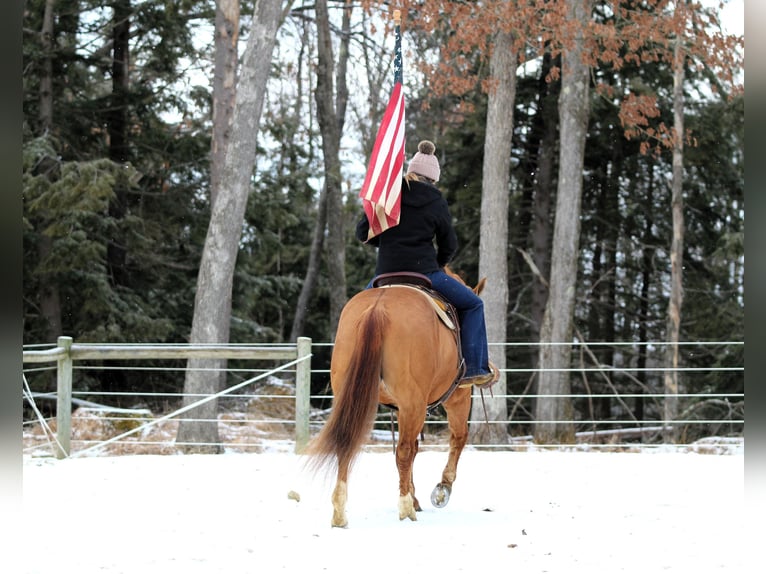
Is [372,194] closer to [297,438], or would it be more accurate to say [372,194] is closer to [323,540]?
[323,540]

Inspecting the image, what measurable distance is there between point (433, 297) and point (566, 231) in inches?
297

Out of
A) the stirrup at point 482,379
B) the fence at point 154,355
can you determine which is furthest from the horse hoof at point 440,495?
the fence at point 154,355

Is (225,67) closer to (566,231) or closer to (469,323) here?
(566,231)

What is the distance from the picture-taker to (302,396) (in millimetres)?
9555

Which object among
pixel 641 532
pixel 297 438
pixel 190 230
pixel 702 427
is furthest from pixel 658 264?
pixel 641 532

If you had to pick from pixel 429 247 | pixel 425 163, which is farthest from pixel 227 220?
pixel 429 247

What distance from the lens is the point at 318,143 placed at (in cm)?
2383

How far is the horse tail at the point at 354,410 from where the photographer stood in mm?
5273

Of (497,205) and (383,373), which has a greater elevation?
(497,205)

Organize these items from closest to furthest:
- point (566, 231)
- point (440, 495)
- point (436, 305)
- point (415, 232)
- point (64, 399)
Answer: point (436, 305) < point (415, 232) < point (440, 495) < point (64, 399) < point (566, 231)

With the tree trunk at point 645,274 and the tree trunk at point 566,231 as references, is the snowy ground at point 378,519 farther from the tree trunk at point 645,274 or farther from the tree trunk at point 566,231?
the tree trunk at point 645,274

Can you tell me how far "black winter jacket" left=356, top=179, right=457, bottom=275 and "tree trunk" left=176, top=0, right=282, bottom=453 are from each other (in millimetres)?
5670

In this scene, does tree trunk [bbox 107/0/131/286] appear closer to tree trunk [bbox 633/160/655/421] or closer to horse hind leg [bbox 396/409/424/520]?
tree trunk [bbox 633/160/655/421]

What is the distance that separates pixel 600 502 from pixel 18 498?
19.6 ft
